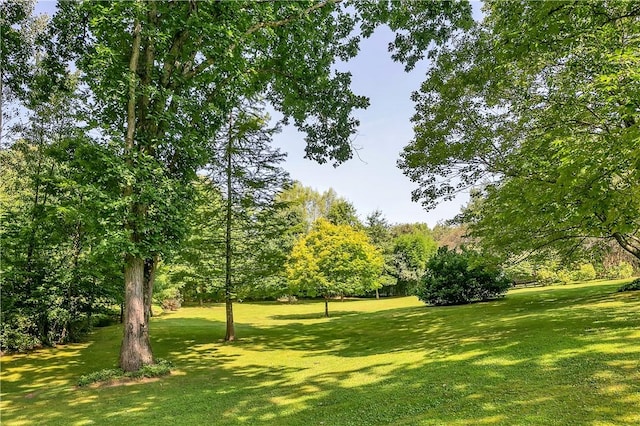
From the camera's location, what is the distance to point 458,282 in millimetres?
18344

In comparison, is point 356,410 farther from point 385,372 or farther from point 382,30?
point 382,30

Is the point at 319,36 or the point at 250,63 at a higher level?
the point at 319,36

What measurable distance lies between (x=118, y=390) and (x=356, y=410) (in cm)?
503

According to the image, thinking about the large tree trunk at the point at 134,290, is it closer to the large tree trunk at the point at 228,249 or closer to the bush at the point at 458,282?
the large tree trunk at the point at 228,249

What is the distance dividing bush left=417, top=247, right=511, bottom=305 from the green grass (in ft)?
20.2

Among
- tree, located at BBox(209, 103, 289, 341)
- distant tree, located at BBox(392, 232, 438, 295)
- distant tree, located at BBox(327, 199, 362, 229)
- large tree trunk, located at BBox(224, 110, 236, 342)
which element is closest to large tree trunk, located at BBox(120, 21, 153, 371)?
large tree trunk, located at BBox(224, 110, 236, 342)

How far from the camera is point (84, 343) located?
14.1m

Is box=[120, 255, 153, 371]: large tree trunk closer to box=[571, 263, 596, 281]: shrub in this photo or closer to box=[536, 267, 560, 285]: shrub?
box=[536, 267, 560, 285]: shrub

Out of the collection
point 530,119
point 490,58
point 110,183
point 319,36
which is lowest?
point 110,183

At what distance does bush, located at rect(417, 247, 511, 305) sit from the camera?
18016mm

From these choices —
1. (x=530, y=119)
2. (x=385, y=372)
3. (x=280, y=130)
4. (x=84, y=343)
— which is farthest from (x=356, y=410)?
(x=84, y=343)

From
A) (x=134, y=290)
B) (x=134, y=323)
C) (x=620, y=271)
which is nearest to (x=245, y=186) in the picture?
(x=134, y=290)

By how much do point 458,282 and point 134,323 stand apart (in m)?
15.0

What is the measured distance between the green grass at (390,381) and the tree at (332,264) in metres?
8.96
